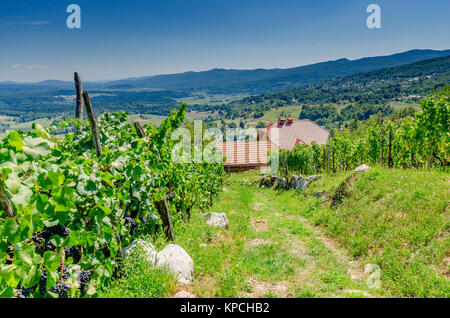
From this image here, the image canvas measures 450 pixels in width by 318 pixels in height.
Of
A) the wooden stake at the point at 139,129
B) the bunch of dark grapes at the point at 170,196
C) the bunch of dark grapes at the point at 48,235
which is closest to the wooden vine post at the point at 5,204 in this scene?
the bunch of dark grapes at the point at 48,235

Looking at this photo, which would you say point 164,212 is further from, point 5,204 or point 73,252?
point 5,204

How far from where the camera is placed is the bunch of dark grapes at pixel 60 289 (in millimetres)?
2338

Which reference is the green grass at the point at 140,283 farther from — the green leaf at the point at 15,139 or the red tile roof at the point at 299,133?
the red tile roof at the point at 299,133

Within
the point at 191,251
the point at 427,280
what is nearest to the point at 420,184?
the point at 427,280

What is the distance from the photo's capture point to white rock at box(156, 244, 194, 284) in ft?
11.0

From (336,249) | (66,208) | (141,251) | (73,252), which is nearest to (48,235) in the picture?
(73,252)

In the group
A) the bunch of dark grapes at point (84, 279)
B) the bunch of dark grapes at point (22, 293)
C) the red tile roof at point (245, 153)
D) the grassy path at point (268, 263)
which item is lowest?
the red tile roof at point (245, 153)

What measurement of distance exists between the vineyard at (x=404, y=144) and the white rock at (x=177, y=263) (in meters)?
7.94

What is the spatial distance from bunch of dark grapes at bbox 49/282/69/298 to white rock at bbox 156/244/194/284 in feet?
3.90

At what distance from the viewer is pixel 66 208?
77.2 inches

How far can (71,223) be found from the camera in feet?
7.70

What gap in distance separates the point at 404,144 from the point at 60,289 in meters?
11.1
